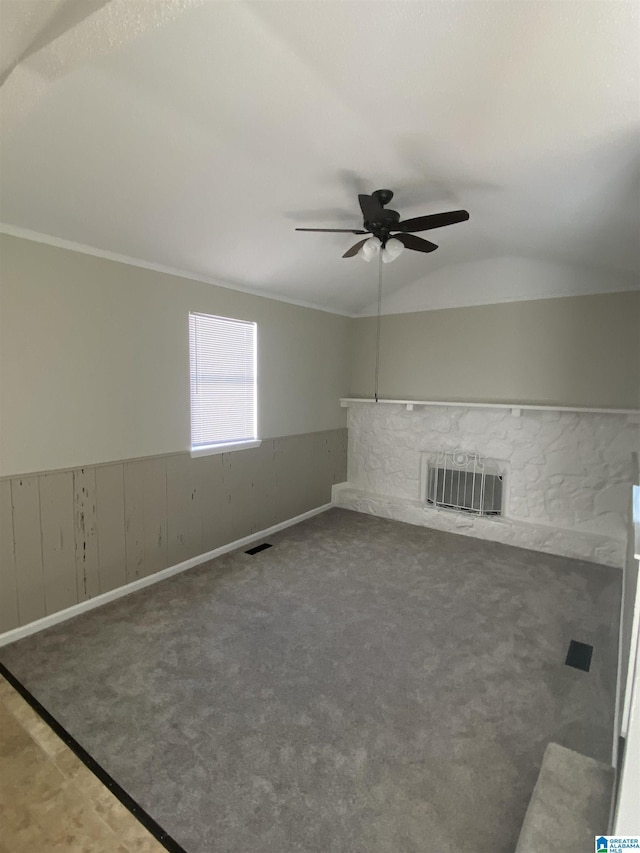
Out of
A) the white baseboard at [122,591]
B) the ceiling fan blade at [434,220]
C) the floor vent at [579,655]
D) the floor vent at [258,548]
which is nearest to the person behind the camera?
the ceiling fan blade at [434,220]

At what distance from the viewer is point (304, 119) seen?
1979 millimetres

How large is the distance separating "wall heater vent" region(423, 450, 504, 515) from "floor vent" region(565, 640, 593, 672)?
6.46 feet

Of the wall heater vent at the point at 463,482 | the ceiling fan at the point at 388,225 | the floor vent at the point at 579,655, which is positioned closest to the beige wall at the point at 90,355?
the ceiling fan at the point at 388,225

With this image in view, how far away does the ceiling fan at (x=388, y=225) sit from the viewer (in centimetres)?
244

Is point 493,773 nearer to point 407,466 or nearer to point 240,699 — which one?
point 240,699

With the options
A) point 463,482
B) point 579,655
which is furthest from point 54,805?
point 463,482

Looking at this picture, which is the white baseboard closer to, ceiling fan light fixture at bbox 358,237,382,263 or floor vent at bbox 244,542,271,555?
floor vent at bbox 244,542,271,555

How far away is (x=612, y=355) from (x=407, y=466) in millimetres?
2343

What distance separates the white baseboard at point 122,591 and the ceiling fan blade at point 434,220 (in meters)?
3.11

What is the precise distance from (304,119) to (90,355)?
2.04 meters

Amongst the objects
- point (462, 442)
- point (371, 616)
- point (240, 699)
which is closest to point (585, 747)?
point (371, 616)

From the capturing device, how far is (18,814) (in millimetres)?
1599

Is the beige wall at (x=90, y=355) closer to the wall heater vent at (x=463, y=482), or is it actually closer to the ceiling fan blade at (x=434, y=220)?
the ceiling fan blade at (x=434, y=220)

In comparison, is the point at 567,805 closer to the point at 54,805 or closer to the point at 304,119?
the point at 54,805
